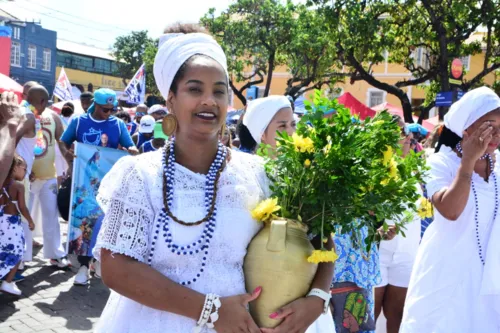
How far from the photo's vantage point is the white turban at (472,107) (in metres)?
3.65

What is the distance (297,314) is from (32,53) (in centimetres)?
5293

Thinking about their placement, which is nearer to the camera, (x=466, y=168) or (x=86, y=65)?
(x=466, y=168)

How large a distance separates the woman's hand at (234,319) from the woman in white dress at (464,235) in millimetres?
2058

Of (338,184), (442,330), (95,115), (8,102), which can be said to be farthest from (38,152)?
(338,184)

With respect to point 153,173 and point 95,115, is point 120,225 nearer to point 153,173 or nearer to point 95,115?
point 153,173

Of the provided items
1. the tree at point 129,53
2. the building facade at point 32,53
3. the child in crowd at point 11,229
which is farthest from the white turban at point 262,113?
the tree at point 129,53

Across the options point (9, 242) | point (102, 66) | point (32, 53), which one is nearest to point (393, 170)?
point (9, 242)

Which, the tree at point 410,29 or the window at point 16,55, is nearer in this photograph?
the tree at point 410,29

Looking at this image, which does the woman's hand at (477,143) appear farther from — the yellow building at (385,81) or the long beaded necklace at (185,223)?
the yellow building at (385,81)

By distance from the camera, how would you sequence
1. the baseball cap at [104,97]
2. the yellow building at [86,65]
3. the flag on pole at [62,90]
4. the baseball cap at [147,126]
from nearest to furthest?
the baseball cap at [104,97], the baseball cap at [147,126], the flag on pole at [62,90], the yellow building at [86,65]

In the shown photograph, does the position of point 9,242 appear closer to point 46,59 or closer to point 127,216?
point 127,216

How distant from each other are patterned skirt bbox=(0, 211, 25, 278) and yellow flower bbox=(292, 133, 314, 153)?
4491 millimetres

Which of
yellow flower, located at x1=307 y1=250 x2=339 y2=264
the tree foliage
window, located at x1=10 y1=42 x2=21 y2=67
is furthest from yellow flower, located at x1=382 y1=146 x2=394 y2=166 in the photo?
window, located at x1=10 y1=42 x2=21 y2=67

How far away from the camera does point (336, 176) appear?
2057mm
